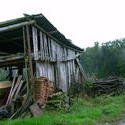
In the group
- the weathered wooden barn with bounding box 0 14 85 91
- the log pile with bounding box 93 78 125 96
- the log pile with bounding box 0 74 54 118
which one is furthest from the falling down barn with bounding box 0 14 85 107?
the log pile with bounding box 93 78 125 96

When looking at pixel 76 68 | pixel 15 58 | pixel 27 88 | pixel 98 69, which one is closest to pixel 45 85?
pixel 27 88

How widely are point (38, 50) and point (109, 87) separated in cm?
751

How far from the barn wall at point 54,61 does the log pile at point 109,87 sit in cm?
197

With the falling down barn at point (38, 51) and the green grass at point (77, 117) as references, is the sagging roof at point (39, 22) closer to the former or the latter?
the falling down barn at point (38, 51)

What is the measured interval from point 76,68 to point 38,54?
8.85 metres

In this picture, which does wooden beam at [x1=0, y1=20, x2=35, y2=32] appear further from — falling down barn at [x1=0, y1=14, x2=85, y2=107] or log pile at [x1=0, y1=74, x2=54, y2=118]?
log pile at [x1=0, y1=74, x2=54, y2=118]

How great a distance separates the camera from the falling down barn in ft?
39.3

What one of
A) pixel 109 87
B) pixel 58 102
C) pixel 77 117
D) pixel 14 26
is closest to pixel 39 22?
pixel 14 26

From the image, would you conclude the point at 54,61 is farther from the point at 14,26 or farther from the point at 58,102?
the point at 14,26

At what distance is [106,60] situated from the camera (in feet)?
127

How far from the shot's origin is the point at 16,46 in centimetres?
1681

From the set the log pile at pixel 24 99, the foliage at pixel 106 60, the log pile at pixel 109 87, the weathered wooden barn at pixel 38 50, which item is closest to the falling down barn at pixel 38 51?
the weathered wooden barn at pixel 38 50

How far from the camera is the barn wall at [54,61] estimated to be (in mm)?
12903

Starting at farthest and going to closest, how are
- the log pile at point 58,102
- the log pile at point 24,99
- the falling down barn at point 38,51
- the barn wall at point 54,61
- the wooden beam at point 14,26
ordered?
1. the barn wall at point 54,61
2. the falling down barn at point 38,51
3. the wooden beam at point 14,26
4. the log pile at point 58,102
5. the log pile at point 24,99
